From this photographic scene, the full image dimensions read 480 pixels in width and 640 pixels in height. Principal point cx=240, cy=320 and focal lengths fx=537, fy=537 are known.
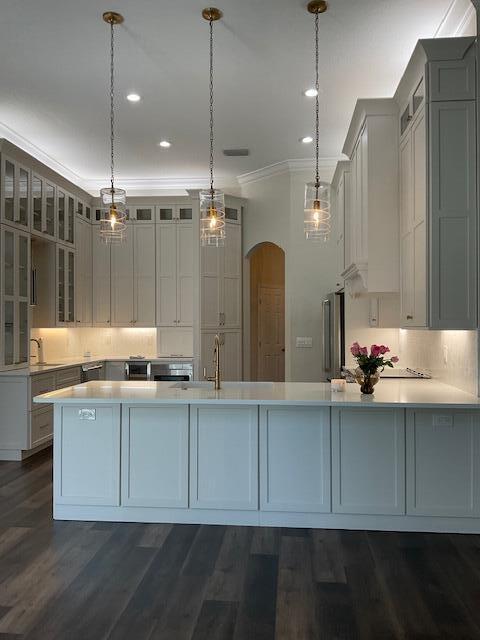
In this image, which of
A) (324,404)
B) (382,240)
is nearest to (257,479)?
(324,404)

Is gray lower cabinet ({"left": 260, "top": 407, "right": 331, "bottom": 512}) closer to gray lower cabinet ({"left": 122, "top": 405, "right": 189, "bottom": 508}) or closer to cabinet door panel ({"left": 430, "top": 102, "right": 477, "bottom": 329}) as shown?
gray lower cabinet ({"left": 122, "top": 405, "right": 189, "bottom": 508})

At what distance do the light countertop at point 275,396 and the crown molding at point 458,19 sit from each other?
2425mm

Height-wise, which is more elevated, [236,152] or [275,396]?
[236,152]

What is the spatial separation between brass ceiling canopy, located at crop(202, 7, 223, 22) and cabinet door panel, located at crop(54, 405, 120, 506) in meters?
2.74

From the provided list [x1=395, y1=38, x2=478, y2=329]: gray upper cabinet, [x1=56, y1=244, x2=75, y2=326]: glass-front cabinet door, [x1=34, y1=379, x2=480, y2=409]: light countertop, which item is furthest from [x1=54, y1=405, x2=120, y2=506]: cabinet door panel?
[x1=56, y1=244, x2=75, y2=326]: glass-front cabinet door

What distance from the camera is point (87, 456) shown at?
366 cm

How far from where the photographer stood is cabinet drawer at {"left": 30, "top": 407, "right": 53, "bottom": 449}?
17.5 feet

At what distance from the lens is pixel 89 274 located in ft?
24.6

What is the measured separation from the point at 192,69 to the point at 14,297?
2.84m

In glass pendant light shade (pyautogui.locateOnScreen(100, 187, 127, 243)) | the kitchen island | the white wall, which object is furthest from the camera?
the white wall

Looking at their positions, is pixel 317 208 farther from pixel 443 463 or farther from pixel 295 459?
pixel 443 463

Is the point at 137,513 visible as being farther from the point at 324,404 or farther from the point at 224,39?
the point at 224,39

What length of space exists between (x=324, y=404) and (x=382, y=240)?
5.33 ft

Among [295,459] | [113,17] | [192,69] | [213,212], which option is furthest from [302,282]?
[113,17]
